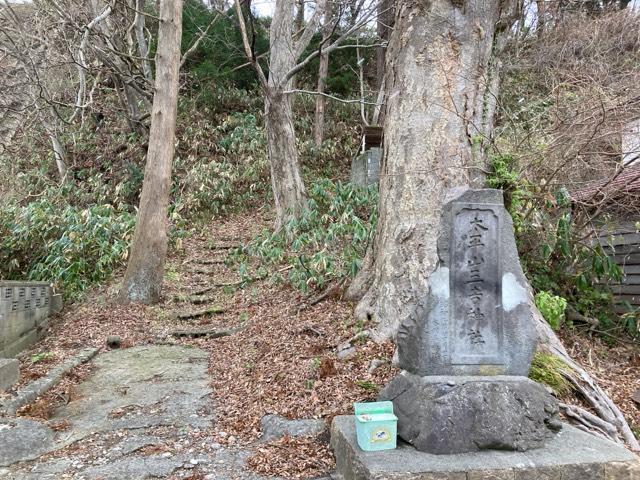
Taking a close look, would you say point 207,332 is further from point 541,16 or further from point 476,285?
point 541,16

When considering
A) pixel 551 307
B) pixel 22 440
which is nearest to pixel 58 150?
pixel 22 440

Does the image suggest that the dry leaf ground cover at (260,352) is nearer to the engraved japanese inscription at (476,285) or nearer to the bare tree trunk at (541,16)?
the engraved japanese inscription at (476,285)

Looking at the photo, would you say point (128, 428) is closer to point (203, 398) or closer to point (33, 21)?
point (203, 398)

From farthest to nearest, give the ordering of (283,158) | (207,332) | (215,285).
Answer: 1. (283,158)
2. (215,285)
3. (207,332)

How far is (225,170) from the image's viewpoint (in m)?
14.4

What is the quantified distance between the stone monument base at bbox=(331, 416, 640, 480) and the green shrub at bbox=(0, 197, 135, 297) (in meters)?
7.82

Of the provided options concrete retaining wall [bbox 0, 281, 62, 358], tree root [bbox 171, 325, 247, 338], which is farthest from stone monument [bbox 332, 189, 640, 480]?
concrete retaining wall [bbox 0, 281, 62, 358]

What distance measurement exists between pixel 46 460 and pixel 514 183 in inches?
197

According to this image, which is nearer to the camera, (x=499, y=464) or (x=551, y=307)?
(x=499, y=464)

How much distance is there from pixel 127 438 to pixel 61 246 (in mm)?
6949

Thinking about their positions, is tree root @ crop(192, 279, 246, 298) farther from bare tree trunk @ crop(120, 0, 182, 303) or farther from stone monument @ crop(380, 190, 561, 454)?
stone monument @ crop(380, 190, 561, 454)

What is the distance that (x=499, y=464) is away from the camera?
9.33 feet

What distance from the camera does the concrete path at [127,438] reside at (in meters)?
3.44

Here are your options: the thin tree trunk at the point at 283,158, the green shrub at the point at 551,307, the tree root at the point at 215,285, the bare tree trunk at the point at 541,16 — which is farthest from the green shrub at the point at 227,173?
the green shrub at the point at 551,307
